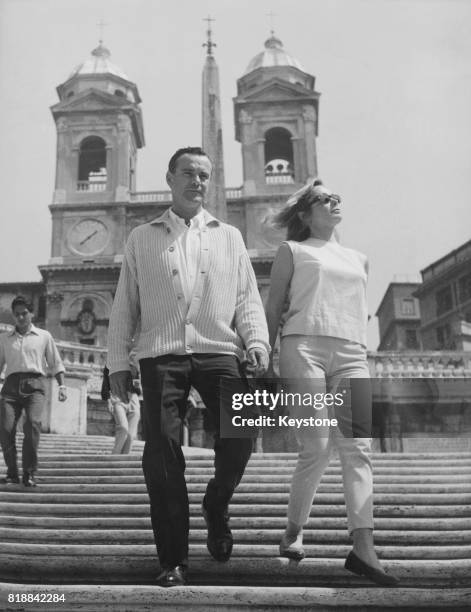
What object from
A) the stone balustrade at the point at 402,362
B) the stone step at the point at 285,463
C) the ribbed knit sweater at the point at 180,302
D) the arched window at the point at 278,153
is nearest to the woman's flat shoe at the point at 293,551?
the ribbed knit sweater at the point at 180,302

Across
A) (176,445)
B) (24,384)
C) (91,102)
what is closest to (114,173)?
(91,102)

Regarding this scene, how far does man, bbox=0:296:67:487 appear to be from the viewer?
19.6ft

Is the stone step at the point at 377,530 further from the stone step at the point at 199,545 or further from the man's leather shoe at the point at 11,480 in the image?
the man's leather shoe at the point at 11,480

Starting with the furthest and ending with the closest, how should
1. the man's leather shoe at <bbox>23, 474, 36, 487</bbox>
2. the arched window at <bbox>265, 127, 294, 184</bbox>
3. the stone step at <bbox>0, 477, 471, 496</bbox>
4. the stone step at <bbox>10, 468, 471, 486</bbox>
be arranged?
1. the arched window at <bbox>265, 127, 294, 184</bbox>
2. the man's leather shoe at <bbox>23, 474, 36, 487</bbox>
3. the stone step at <bbox>10, 468, 471, 486</bbox>
4. the stone step at <bbox>0, 477, 471, 496</bbox>

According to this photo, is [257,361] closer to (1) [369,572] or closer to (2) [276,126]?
(1) [369,572]

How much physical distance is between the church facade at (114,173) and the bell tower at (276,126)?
0.18 feet

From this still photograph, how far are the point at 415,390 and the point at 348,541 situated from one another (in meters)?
15.8

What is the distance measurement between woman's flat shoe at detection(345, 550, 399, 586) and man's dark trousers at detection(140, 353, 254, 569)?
630 mm

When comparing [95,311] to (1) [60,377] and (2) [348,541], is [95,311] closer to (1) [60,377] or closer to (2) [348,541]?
(1) [60,377]

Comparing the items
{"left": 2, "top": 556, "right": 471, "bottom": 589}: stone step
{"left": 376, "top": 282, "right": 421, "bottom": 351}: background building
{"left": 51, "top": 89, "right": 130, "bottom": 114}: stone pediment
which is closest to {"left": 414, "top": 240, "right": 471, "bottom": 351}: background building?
{"left": 376, "top": 282, "right": 421, "bottom": 351}: background building

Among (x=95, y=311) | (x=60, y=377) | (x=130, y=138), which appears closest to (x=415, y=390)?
(x=60, y=377)

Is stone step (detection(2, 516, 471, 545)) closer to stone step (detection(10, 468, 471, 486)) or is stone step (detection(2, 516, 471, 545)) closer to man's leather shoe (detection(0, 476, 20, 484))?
stone step (detection(10, 468, 471, 486))

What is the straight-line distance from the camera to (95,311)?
3491 cm

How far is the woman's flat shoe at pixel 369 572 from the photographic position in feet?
9.76
